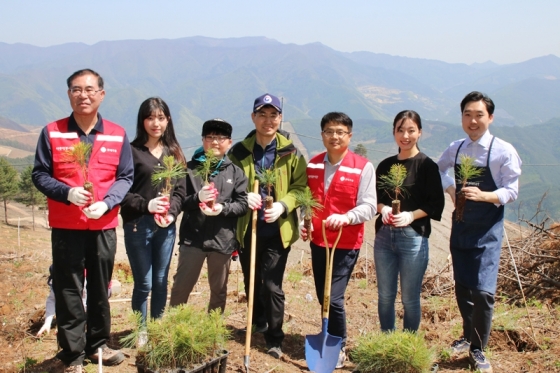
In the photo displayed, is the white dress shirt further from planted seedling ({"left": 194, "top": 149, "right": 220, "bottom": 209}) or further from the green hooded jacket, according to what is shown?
planted seedling ({"left": 194, "top": 149, "right": 220, "bottom": 209})

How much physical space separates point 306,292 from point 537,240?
344cm

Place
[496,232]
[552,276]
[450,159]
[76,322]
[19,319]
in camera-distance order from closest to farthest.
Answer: [76,322], [496,232], [450,159], [19,319], [552,276]

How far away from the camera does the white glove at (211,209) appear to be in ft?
12.7

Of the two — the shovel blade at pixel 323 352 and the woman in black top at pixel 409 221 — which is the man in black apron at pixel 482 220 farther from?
the shovel blade at pixel 323 352

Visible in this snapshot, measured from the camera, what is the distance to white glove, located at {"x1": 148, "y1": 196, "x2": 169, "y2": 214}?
3756 millimetres

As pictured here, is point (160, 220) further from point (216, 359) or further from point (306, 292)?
point (306, 292)

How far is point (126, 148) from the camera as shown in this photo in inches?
154

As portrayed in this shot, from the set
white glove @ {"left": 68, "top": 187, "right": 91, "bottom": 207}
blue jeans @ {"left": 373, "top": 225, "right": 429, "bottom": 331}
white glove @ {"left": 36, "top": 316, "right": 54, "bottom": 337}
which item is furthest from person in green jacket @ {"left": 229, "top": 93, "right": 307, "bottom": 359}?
white glove @ {"left": 36, "top": 316, "right": 54, "bottom": 337}

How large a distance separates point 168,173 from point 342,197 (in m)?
1.46

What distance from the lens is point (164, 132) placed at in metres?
4.27

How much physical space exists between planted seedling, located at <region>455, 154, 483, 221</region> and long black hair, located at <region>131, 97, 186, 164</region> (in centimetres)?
234

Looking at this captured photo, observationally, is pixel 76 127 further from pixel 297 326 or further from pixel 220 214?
pixel 297 326

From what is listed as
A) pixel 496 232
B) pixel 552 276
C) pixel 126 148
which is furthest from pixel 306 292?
pixel 126 148

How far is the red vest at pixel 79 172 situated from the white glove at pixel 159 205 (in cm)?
29
